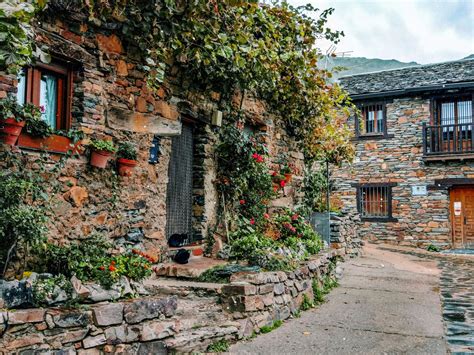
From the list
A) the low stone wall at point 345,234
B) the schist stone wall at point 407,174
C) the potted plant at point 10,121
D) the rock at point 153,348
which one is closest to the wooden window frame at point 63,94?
the potted plant at point 10,121

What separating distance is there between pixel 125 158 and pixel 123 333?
2.04 metres

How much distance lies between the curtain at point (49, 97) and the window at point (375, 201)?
14238 millimetres

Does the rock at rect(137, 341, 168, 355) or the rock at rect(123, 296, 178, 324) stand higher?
the rock at rect(123, 296, 178, 324)

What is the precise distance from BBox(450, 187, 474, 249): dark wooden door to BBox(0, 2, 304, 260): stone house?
39.6 ft

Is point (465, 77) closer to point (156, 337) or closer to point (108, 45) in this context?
point (108, 45)

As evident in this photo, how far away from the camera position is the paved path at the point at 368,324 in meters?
4.38

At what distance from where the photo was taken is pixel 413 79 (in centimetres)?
1681

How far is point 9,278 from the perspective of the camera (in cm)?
370

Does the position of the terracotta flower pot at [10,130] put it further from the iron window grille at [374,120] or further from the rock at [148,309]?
the iron window grille at [374,120]

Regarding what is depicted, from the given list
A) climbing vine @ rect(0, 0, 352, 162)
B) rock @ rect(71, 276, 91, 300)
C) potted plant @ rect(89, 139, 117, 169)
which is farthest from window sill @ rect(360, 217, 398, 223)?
rock @ rect(71, 276, 91, 300)

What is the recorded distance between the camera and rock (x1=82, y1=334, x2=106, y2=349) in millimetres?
3299

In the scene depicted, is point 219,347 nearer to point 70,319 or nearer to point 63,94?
point 70,319

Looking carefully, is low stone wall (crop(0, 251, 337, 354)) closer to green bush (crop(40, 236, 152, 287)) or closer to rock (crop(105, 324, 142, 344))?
rock (crop(105, 324, 142, 344))

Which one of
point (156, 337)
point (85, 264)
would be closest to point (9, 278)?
point (85, 264)
